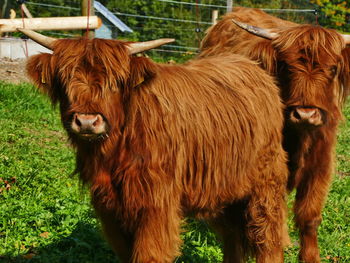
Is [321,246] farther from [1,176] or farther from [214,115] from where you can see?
[1,176]

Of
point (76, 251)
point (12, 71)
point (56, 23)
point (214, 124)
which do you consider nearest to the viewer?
point (214, 124)

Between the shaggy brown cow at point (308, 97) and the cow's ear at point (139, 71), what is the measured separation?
54.3 inches

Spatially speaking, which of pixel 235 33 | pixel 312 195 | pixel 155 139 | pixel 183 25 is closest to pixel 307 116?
pixel 312 195

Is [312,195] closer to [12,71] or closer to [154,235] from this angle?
[154,235]

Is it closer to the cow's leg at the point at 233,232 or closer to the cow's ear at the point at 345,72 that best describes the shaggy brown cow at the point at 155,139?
the cow's leg at the point at 233,232

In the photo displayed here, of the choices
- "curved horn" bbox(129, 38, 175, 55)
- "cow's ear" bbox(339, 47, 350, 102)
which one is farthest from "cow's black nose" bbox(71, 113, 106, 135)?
"cow's ear" bbox(339, 47, 350, 102)

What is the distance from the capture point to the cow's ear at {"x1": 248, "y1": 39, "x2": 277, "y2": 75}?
5016 mm

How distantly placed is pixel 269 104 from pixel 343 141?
18.1 ft

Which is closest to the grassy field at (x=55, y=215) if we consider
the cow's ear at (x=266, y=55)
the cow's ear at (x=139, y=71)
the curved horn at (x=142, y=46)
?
the cow's ear at (x=139, y=71)

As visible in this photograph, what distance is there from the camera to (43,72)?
371 centimetres

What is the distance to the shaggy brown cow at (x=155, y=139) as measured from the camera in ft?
11.7

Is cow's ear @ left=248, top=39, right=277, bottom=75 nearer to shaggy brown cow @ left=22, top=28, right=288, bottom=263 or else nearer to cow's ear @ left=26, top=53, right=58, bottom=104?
shaggy brown cow @ left=22, top=28, right=288, bottom=263

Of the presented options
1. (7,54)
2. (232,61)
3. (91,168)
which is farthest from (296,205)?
(7,54)

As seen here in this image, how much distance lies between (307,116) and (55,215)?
2.18 m
